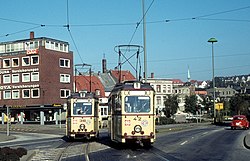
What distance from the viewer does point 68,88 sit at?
83.5 m

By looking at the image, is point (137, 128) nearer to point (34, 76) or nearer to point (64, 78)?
point (34, 76)

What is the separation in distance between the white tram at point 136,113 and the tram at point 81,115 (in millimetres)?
7277

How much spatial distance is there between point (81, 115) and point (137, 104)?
8071 millimetres

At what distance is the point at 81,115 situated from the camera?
2986 centimetres

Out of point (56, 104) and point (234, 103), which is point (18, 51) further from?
point (234, 103)

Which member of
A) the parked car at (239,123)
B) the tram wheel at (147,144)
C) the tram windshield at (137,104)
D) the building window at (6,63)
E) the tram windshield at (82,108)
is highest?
the building window at (6,63)

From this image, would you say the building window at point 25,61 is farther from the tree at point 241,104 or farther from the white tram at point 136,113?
the white tram at point 136,113

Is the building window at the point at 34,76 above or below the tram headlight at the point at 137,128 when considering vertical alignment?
above

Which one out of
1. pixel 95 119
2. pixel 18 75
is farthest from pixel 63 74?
pixel 95 119

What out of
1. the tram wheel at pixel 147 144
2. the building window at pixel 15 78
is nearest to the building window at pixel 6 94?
the building window at pixel 15 78

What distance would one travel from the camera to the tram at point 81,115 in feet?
98.0

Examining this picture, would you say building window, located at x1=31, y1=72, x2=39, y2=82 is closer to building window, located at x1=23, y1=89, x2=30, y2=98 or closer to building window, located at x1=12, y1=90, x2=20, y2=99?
building window, located at x1=23, y1=89, x2=30, y2=98

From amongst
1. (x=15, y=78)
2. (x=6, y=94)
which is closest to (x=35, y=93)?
(x=15, y=78)

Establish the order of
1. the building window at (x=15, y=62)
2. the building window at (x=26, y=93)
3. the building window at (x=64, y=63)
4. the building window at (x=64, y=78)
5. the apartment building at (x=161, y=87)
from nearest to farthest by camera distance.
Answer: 1. the building window at (x=26, y=93)
2. the building window at (x=15, y=62)
3. the building window at (x=64, y=78)
4. the building window at (x=64, y=63)
5. the apartment building at (x=161, y=87)
